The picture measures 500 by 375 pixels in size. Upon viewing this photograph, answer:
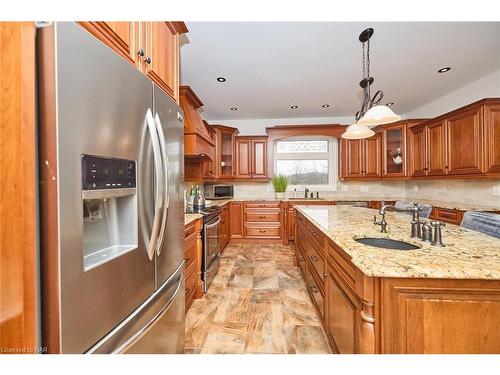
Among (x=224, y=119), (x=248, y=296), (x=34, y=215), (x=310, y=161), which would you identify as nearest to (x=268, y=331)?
(x=248, y=296)

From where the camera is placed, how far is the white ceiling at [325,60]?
1977 mm

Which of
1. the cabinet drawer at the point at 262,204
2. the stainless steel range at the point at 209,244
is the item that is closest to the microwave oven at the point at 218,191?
the cabinet drawer at the point at 262,204

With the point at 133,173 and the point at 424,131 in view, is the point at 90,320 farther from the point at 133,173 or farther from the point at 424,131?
the point at 424,131

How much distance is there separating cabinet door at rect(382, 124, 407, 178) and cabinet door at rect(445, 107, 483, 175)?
82cm

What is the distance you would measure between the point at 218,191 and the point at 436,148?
147 inches

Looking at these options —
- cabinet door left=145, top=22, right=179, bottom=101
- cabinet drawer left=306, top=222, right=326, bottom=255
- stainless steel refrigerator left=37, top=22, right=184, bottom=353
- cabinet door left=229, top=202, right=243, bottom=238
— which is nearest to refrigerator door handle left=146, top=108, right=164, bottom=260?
stainless steel refrigerator left=37, top=22, right=184, bottom=353

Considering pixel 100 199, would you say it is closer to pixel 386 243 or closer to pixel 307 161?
pixel 386 243

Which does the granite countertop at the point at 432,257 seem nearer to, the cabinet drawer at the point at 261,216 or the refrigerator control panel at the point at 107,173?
the refrigerator control panel at the point at 107,173

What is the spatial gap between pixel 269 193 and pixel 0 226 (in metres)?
Result: 4.38

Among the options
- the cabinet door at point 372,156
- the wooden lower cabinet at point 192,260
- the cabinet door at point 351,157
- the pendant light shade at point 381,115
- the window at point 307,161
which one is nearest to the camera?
the pendant light shade at point 381,115

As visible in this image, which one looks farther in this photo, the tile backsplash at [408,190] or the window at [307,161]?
the window at [307,161]

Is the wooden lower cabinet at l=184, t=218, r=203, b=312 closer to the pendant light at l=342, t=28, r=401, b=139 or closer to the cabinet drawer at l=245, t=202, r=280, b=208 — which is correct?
the pendant light at l=342, t=28, r=401, b=139

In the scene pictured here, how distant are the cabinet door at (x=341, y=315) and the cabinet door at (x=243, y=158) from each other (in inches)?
129

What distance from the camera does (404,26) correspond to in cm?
192
